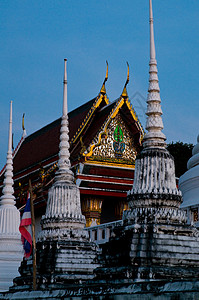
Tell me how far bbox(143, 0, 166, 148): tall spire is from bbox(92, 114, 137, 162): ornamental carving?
9.75m

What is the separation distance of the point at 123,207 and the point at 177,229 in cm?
1134

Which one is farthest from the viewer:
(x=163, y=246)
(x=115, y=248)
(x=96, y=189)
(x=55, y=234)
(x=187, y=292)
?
(x=96, y=189)

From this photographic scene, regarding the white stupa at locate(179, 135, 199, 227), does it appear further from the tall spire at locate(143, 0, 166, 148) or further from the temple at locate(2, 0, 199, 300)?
the tall spire at locate(143, 0, 166, 148)

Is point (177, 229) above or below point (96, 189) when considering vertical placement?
below

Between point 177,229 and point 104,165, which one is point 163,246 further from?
point 104,165

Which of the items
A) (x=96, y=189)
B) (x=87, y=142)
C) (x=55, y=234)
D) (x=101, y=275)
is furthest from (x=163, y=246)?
(x=87, y=142)

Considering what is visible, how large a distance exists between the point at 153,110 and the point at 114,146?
10.4 metres

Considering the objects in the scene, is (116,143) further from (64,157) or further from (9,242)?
(64,157)

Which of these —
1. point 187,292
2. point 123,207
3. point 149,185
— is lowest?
point 187,292

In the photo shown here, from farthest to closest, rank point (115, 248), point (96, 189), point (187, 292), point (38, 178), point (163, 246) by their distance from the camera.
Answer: point (38, 178)
point (96, 189)
point (115, 248)
point (163, 246)
point (187, 292)

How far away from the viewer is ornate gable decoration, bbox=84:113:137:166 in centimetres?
1784

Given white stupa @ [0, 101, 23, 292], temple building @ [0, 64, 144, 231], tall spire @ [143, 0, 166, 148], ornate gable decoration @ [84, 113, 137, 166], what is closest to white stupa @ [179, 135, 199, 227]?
tall spire @ [143, 0, 166, 148]

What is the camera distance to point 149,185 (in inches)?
295

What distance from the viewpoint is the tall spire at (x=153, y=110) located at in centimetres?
781
